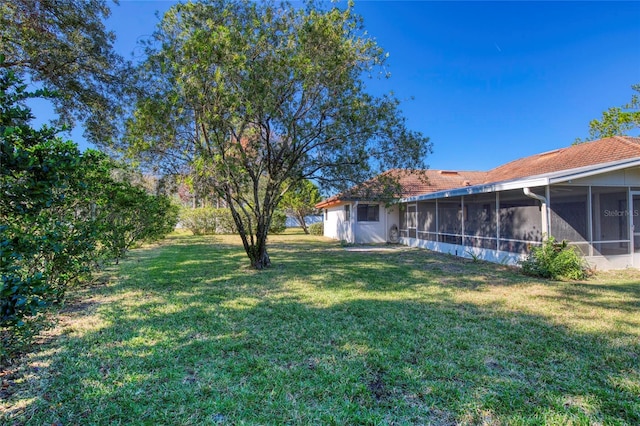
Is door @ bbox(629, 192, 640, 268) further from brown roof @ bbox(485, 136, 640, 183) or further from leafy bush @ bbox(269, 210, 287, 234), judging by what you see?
leafy bush @ bbox(269, 210, 287, 234)

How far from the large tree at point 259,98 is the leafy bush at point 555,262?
399 cm

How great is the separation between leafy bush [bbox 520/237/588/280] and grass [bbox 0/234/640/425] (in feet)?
3.75

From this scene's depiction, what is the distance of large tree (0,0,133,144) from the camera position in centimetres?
639

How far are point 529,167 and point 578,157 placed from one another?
2.22 meters

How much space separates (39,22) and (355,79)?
23.4 ft

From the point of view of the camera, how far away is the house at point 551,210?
28.7ft

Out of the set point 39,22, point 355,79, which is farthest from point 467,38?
point 39,22

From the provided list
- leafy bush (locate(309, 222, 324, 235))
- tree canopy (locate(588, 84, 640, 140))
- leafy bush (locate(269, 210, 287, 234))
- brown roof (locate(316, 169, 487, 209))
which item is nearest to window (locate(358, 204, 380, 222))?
brown roof (locate(316, 169, 487, 209))

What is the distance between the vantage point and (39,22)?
666 cm

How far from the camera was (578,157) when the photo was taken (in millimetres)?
13469

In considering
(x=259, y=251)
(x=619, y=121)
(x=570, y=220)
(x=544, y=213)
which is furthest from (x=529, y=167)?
(x=259, y=251)

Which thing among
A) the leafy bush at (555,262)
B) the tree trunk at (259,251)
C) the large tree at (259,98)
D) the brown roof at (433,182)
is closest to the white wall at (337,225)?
the brown roof at (433,182)

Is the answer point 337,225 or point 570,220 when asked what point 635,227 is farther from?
point 337,225

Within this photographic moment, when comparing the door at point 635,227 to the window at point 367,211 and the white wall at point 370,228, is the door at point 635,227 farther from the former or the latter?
the window at point 367,211
